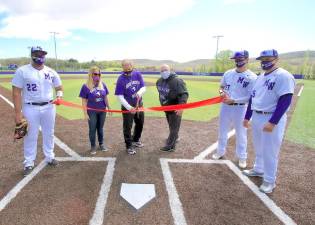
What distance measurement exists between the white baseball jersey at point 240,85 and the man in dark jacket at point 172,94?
1.26 m

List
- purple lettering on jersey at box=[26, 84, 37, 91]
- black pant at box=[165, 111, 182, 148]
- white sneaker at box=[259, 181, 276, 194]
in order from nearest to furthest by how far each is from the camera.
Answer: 1. white sneaker at box=[259, 181, 276, 194]
2. purple lettering on jersey at box=[26, 84, 37, 91]
3. black pant at box=[165, 111, 182, 148]

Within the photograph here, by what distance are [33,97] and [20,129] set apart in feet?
2.32

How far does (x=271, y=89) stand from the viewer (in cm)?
445

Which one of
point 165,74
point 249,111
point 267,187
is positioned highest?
point 165,74

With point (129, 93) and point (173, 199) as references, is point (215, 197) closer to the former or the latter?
point (173, 199)

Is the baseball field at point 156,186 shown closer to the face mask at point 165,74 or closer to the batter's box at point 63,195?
the batter's box at point 63,195

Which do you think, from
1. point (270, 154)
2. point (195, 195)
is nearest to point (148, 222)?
point (195, 195)

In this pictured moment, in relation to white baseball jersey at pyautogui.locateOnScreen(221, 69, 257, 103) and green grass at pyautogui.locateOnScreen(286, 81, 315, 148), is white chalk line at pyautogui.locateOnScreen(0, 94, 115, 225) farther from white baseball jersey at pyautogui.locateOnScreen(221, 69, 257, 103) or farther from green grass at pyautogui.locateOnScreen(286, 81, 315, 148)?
green grass at pyautogui.locateOnScreen(286, 81, 315, 148)

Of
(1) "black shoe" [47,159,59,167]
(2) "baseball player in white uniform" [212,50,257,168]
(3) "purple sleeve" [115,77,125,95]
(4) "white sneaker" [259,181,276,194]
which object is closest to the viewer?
(4) "white sneaker" [259,181,276,194]

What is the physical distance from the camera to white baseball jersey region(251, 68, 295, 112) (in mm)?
4250

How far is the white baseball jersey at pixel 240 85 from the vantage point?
18.1ft

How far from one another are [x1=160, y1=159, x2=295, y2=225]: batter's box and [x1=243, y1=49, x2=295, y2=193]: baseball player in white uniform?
49 centimetres

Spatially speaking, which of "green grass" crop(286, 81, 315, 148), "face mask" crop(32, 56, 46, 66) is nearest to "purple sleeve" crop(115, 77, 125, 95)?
"face mask" crop(32, 56, 46, 66)

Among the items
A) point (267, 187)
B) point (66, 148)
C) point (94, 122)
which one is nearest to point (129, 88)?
point (94, 122)
